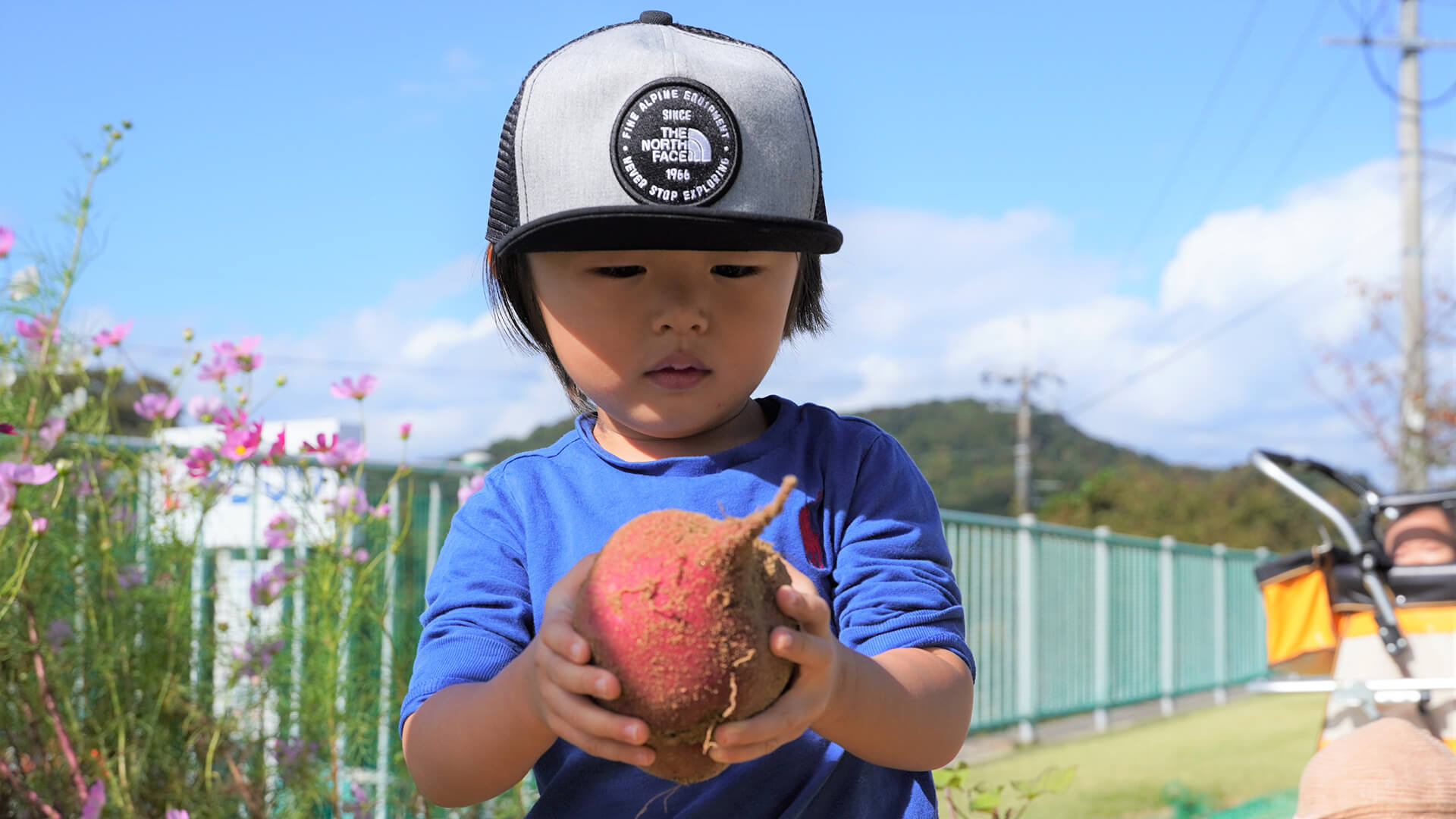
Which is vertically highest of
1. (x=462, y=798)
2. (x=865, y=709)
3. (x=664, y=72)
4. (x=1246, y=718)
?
(x=664, y=72)

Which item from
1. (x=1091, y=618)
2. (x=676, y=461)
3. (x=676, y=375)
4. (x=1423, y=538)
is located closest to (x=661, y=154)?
(x=676, y=375)

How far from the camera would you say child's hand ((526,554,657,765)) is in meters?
1.04

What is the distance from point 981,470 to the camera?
149 feet

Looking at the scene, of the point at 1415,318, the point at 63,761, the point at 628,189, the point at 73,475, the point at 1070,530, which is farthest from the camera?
the point at 1415,318

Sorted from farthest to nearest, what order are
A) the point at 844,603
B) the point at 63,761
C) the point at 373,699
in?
the point at 373,699
the point at 63,761
the point at 844,603

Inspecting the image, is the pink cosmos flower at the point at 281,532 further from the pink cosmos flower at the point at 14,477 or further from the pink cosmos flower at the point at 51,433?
the pink cosmos flower at the point at 14,477

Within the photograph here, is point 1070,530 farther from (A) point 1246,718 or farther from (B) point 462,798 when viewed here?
(B) point 462,798

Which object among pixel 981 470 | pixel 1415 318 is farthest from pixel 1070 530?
pixel 981 470

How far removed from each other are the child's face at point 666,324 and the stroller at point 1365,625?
3.69 meters

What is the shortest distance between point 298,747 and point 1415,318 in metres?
14.9

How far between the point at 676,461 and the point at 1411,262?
1572 centimetres

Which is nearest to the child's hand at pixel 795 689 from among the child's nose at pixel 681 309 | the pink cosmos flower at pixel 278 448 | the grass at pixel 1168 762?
the child's nose at pixel 681 309

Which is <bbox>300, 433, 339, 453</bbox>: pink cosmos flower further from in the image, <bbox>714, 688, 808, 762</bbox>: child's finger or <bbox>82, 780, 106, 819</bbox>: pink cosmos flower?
<bbox>714, 688, 808, 762</bbox>: child's finger

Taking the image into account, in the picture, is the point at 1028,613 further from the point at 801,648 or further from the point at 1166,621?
the point at 801,648
